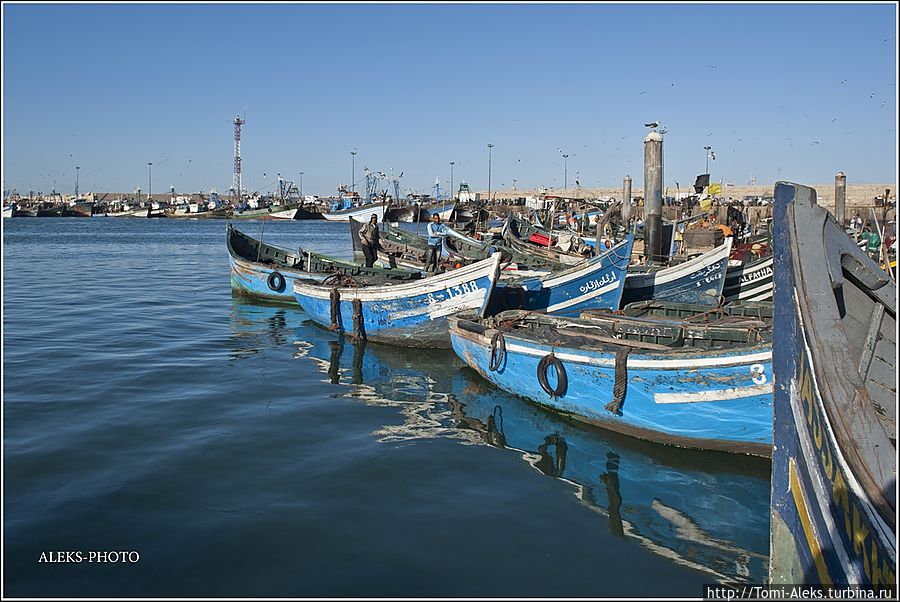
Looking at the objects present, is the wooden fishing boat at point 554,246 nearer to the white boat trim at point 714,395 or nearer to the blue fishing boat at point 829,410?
the white boat trim at point 714,395

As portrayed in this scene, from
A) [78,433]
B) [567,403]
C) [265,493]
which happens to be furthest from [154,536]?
[567,403]

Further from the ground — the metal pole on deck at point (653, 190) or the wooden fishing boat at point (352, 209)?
the wooden fishing boat at point (352, 209)

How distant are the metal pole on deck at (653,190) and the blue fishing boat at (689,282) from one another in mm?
5204

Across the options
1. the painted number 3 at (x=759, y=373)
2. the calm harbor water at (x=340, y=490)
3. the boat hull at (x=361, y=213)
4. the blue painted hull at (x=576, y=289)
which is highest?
the boat hull at (x=361, y=213)

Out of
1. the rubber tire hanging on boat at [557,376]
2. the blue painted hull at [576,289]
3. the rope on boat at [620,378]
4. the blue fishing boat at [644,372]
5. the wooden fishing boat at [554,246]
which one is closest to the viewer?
the blue fishing boat at [644,372]

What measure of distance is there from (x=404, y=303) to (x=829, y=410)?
10.8 meters

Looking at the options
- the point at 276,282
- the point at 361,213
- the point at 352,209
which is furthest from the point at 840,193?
the point at 352,209

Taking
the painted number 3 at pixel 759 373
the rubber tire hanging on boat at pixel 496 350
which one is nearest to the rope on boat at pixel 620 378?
the painted number 3 at pixel 759 373

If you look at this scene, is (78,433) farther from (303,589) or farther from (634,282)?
(634,282)

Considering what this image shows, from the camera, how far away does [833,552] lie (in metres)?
3.64

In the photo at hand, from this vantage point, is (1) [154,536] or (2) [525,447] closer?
(1) [154,536]

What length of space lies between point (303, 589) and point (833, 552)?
3.89 m

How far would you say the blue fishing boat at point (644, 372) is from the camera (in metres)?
7.50

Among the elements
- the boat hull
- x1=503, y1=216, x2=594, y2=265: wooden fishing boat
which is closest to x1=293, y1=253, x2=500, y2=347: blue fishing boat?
x1=503, y1=216, x2=594, y2=265: wooden fishing boat
